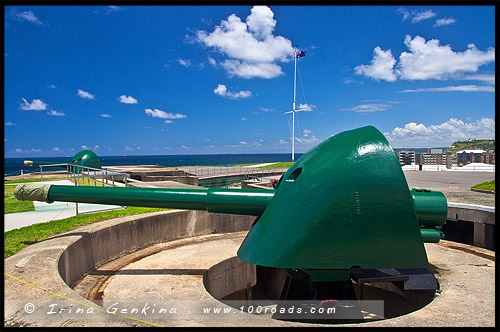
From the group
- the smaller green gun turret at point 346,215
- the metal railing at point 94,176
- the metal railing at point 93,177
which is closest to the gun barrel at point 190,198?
the smaller green gun turret at point 346,215

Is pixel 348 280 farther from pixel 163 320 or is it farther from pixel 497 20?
pixel 497 20

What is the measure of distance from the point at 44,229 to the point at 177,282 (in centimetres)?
Answer: 339

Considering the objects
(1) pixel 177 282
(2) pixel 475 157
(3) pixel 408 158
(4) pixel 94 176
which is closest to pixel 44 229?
(1) pixel 177 282

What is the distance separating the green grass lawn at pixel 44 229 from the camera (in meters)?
6.16

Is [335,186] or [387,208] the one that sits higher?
[335,186]

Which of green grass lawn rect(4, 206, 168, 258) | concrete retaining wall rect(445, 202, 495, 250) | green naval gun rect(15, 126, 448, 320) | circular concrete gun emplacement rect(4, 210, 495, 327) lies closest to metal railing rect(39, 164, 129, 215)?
green grass lawn rect(4, 206, 168, 258)

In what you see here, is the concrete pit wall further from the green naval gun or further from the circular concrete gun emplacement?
the green naval gun

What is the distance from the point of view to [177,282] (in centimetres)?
591

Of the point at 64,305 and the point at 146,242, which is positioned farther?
the point at 146,242

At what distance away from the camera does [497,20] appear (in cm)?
420

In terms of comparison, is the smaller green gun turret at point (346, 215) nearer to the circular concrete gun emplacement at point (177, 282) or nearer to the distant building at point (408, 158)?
the circular concrete gun emplacement at point (177, 282)

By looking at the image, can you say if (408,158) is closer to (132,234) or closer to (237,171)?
(237,171)

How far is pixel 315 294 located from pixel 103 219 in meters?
5.50
